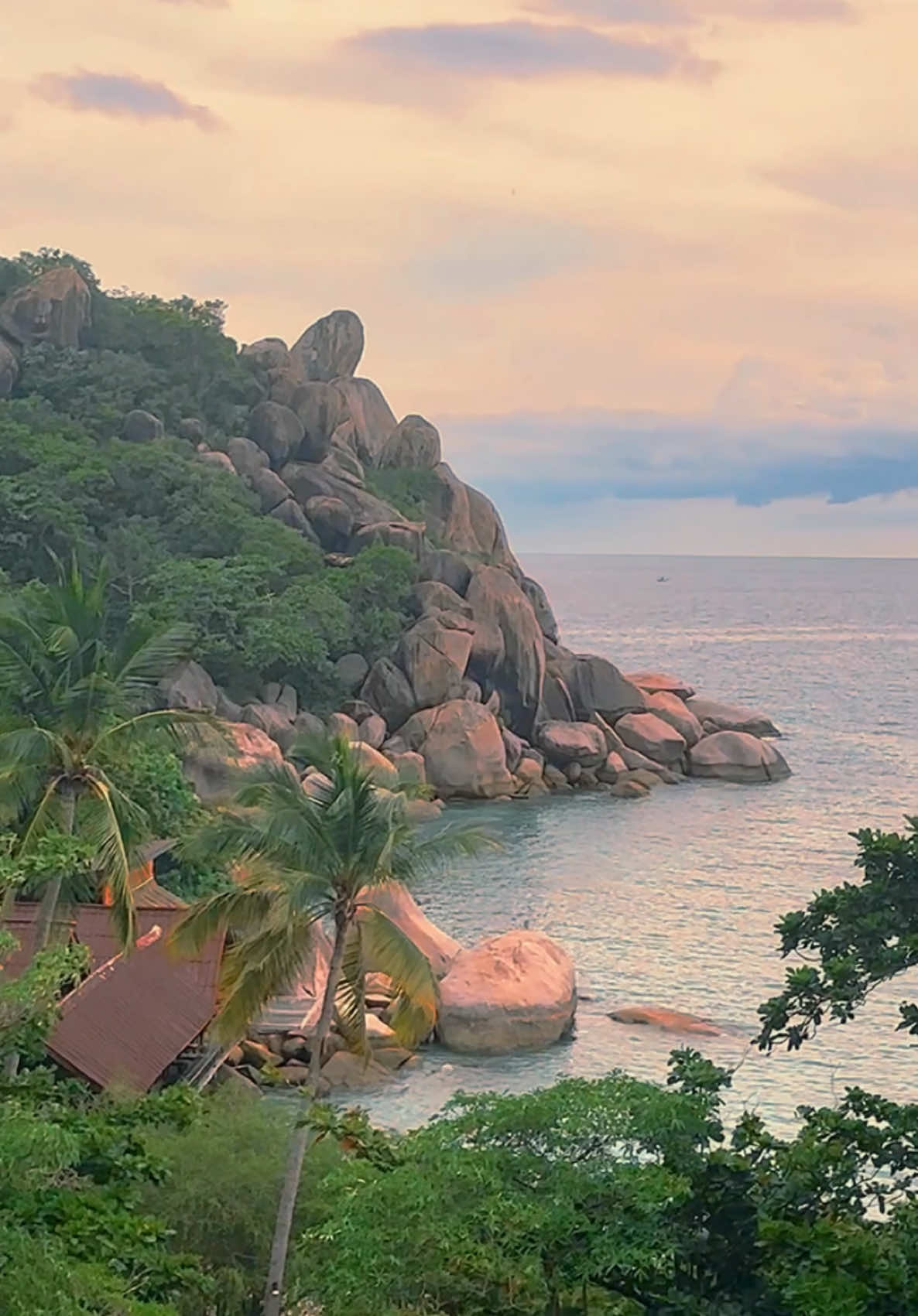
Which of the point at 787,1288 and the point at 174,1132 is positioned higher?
the point at 787,1288

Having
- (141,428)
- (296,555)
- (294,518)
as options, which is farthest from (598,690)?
(141,428)

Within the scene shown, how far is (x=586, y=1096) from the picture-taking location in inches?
459

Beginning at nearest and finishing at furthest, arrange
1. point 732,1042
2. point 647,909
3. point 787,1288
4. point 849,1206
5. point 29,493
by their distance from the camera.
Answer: point 787,1288
point 849,1206
point 732,1042
point 647,909
point 29,493

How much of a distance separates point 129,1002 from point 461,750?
91.6 ft

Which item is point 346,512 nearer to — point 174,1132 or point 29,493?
point 29,493

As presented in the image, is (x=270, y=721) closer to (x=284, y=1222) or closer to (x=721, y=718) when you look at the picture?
(x=721, y=718)

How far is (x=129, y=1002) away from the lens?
22375mm

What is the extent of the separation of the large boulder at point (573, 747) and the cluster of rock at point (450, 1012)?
23518mm

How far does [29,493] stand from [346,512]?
12.4 metres

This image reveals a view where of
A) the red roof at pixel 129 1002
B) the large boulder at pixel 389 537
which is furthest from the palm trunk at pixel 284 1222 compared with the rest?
the large boulder at pixel 389 537

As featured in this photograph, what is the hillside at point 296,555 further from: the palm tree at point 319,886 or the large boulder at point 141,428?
the palm tree at point 319,886

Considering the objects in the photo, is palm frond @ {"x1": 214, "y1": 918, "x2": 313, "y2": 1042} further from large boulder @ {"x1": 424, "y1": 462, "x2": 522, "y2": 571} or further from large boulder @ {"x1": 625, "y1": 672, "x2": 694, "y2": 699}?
large boulder @ {"x1": 424, "y1": 462, "x2": 522, "y2": 571}

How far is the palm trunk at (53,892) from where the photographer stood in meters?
16.9

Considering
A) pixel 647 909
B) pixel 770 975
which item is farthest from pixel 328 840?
pixel 647 909
